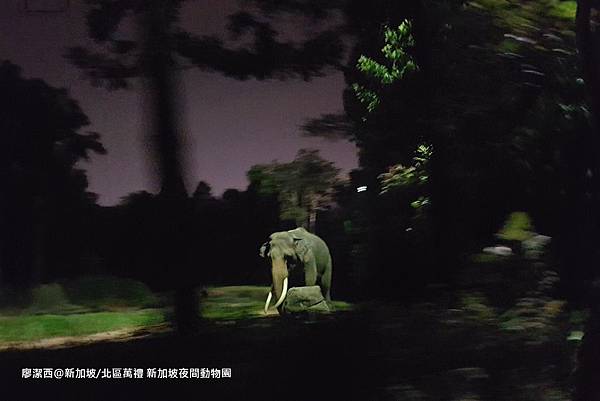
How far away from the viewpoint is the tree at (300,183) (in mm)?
3637

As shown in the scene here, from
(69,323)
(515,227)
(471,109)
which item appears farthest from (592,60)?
(69,323)

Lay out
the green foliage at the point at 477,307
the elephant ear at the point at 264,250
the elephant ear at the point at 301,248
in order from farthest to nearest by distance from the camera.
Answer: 1. the green foliage at the point at 477,307
2. the elephant ear at the point at 264,250
3. the elephant ear at the point at 301,248

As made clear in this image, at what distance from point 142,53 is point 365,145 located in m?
1.05

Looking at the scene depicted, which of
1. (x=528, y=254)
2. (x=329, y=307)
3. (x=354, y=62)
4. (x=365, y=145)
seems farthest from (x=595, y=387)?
(x=354, y=62)

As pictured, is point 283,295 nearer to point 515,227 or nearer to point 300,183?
point 300,183

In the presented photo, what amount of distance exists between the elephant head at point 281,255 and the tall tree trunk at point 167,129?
13.7 inches

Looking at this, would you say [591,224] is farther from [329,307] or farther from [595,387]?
[329,307]

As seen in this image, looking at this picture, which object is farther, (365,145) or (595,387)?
(595,387)

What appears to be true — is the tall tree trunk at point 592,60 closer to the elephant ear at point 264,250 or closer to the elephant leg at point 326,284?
the elephant leg at point 326,284

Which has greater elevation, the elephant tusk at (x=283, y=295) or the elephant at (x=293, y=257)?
the elephant at (x=293, y=257)

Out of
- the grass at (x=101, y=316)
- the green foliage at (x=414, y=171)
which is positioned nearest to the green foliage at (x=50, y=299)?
the grass at (x=101, y=316)

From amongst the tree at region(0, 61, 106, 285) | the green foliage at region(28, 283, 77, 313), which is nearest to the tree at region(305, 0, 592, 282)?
the tree at region(0, 61, 106, 285)

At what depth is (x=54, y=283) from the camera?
3648 millimetres

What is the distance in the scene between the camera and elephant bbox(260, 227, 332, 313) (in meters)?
3.55
